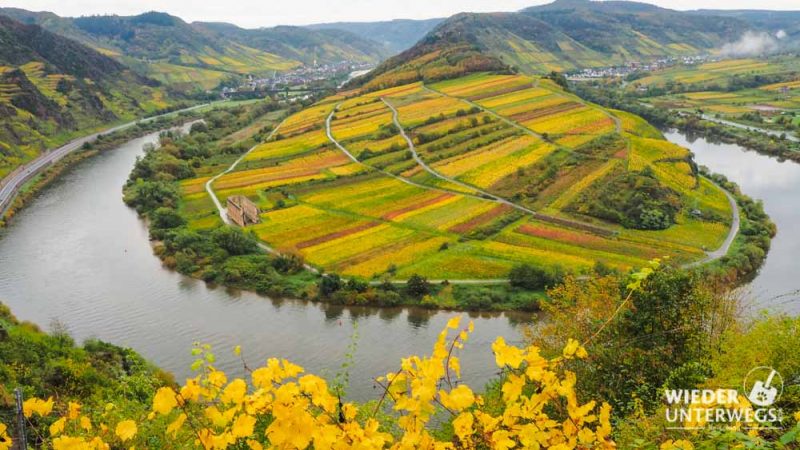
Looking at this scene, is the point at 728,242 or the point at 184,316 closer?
the point at 184,316

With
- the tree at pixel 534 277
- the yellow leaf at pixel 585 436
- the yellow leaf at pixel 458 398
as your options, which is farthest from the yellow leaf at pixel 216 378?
the tree at pixel 534 277

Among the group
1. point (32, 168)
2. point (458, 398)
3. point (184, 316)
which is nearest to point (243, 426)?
point (458, 398)

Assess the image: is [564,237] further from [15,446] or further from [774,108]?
[774,108]

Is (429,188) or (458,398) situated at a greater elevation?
(458,398)

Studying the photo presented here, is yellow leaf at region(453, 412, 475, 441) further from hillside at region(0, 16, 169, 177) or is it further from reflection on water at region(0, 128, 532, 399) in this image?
hillside at region(0, 16, 169, 177)

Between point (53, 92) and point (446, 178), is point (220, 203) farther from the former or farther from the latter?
point (53, 92)
